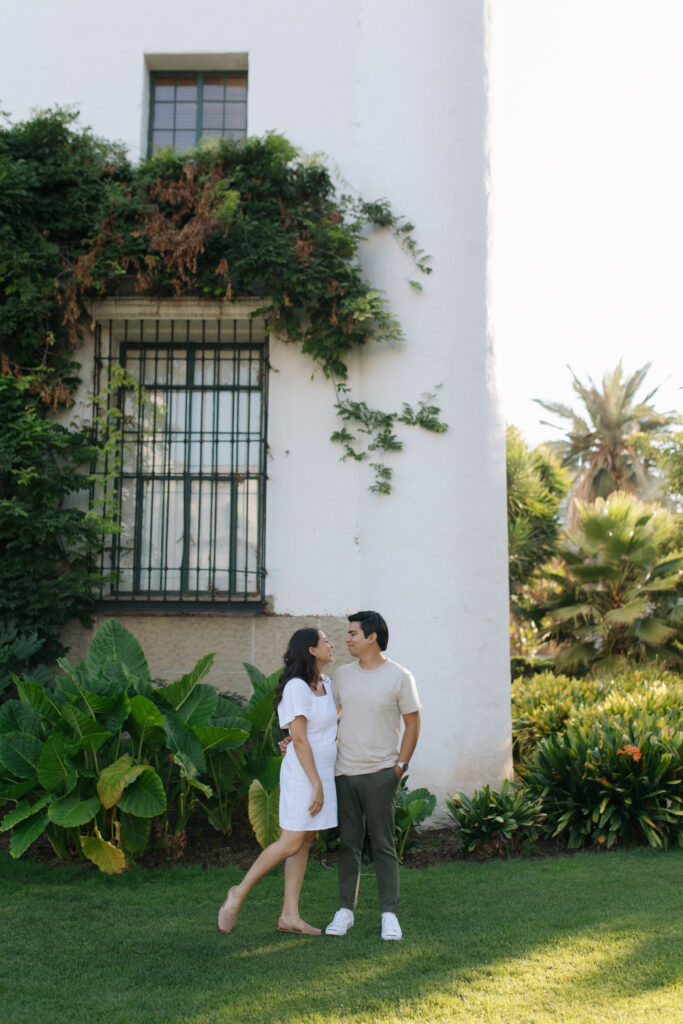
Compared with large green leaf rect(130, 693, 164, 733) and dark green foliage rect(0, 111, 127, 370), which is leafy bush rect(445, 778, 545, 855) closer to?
large green leaf rect(130, 693, 164, 733)

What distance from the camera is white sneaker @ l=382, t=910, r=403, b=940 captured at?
4477 millimetres

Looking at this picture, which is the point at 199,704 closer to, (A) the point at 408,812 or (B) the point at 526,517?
(A) the point at 408,812

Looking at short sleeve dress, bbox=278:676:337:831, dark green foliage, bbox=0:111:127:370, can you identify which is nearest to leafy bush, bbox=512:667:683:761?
short sleeve dress, bbox=278:676:337:831

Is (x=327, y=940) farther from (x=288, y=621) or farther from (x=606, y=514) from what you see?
(x=606, y=514)

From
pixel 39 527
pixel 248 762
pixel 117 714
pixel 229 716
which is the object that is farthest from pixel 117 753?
pixel 39 527

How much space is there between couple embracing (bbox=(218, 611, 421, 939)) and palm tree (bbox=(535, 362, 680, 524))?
946 inches

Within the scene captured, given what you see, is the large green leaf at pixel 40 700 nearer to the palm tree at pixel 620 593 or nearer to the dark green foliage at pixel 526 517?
the palm tree at pixel 620 593

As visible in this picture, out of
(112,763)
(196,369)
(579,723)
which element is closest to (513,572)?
(579,723)

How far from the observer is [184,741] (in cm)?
559

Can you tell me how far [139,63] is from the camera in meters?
8.32

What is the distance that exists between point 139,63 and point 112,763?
6.54 meters

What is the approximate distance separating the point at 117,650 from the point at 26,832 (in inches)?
52.7

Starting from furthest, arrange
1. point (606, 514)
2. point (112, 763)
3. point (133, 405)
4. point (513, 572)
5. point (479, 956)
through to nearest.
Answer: point (513, 572), point (606, 514), point (133, 405), point (112, 763), point (479, 956)

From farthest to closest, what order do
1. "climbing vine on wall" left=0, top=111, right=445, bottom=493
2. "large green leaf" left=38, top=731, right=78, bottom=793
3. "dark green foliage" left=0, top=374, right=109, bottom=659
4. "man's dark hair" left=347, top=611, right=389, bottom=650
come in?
"climbing vine on wall" left=0, top=111, right=445, bottom=493, "dark green foliage" left=0, top=374, right=109, bottom=659, "large green leaf" left=38, top=731, right=78, bottom=793, "man's dark hair" left=347, top=611, right=389, bottom=650
